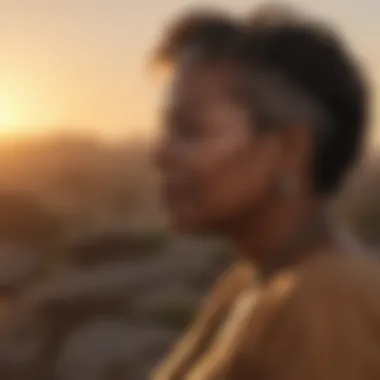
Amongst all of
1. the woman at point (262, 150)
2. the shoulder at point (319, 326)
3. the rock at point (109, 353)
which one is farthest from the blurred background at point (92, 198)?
the shoulder at point (319, 326)

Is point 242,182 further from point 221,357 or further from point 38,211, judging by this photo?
point 38,211

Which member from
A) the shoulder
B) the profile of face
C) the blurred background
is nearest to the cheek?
the profile of face

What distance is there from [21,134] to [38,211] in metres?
0.11

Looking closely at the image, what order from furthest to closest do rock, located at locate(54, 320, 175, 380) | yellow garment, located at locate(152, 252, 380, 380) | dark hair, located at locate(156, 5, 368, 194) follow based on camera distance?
rock, located at locate(54, 320, 175, 380)
dark hair, located at locate(156, 5, 368, 194)
yellow garment, located at locate(152, 252, 380, 380)

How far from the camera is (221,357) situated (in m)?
0.71

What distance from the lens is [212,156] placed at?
769mm

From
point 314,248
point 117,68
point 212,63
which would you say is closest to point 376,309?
point 314,248

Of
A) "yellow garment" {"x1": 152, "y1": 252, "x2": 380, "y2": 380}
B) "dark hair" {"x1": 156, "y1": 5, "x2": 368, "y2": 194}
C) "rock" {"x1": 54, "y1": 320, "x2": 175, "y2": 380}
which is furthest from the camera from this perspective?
"rock" {"x1": 54, "y1": 320, "x2": 175, "y2": 380}

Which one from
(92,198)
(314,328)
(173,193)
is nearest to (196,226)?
(173,193)

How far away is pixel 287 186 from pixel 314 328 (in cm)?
15

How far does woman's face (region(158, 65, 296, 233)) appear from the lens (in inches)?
29.5

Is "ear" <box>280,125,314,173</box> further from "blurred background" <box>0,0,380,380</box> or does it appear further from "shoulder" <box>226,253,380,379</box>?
"blurred background" <box>0,0,380,380</box>

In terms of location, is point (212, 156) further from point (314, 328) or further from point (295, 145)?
point (314, 328)

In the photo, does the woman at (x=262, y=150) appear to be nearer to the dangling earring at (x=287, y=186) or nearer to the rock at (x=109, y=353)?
the dangling earring at (x=287, y=186)
